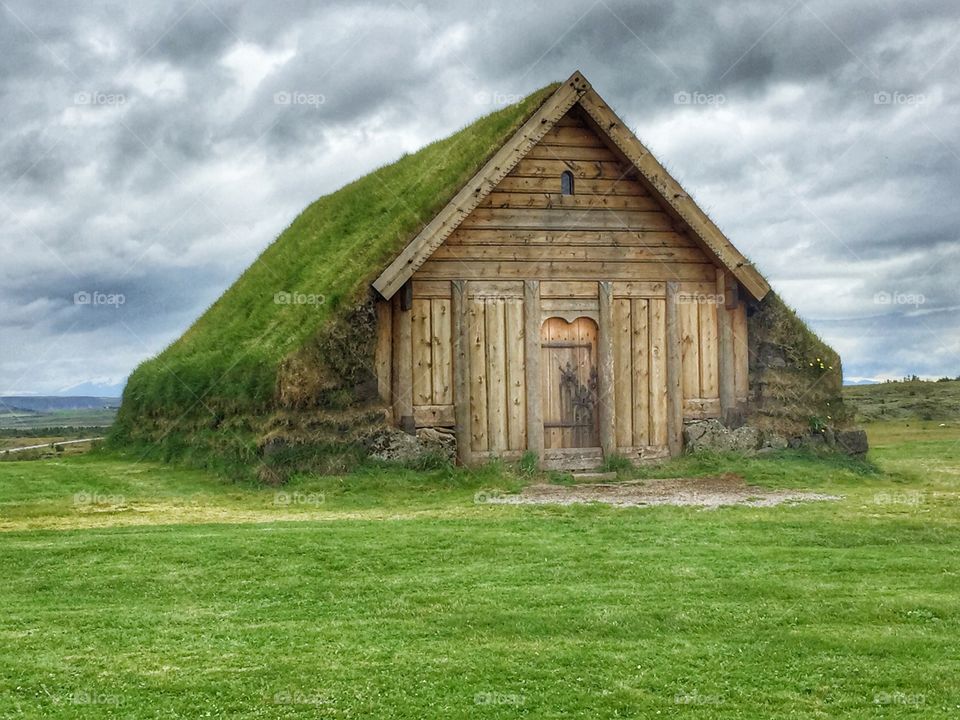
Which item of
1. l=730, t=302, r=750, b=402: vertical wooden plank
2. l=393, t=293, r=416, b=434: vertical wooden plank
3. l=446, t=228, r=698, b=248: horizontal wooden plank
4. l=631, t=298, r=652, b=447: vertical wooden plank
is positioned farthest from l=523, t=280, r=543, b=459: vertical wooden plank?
l=730, t=302, r=750, b=402: vertical wooden plank

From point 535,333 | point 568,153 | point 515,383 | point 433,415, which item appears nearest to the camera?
point 433,415

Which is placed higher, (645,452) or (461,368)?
(461,368)

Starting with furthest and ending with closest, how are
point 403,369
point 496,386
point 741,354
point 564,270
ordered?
1. point 741,354
2. point 564,270
3. point 496,386
4. point 403,369

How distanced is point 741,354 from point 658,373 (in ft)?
8.57

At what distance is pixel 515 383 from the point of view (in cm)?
2308

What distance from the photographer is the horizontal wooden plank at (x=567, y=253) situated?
2300 cm

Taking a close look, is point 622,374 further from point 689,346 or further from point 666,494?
point 666,494

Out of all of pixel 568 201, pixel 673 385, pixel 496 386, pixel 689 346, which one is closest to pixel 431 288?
pixel 496 386

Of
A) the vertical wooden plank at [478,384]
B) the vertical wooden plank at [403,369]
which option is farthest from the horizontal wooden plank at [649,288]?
the vertical wooden plank at [403,369]

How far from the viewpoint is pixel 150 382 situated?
3023 cm

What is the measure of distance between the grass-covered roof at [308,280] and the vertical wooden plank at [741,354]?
7448 millimetres

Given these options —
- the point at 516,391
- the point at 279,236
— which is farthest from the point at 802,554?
the point at 279,236

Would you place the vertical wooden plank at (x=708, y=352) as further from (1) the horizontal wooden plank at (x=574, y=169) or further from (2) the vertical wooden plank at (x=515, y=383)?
(2) the vertical wooden plank at (x=515, y=383)

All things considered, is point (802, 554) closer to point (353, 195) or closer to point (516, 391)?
point (516, 391)
